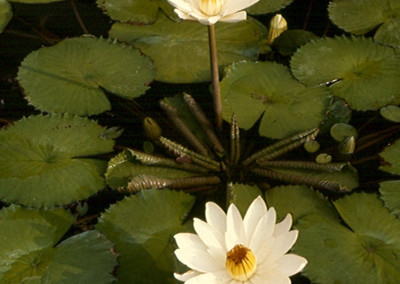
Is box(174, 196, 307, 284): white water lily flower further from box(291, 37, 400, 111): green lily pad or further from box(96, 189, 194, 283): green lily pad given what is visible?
box(291, 37, 400, 111): green lily pad

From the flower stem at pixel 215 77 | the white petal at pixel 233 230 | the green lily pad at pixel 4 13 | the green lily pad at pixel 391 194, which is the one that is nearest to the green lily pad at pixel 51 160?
the flower stem at pixel 215 77

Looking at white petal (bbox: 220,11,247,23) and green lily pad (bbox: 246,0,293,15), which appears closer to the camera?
white petal (bbox: 220,11,247,23)

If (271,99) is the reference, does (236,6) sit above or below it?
above

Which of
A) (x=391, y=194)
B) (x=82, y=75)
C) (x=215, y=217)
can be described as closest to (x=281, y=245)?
(x=215, y=217)

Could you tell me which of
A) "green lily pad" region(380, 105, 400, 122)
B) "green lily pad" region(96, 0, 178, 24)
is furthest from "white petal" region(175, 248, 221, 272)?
Answer: "green lily pad" region(96, 0, 178, 24)

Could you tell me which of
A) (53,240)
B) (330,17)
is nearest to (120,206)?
(53,240)

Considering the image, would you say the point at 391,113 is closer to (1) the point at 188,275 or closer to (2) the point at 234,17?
(2) the point at 234,17

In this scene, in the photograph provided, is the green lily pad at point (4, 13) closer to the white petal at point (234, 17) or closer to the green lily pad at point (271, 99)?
the green lily pad at point (271, 99)
